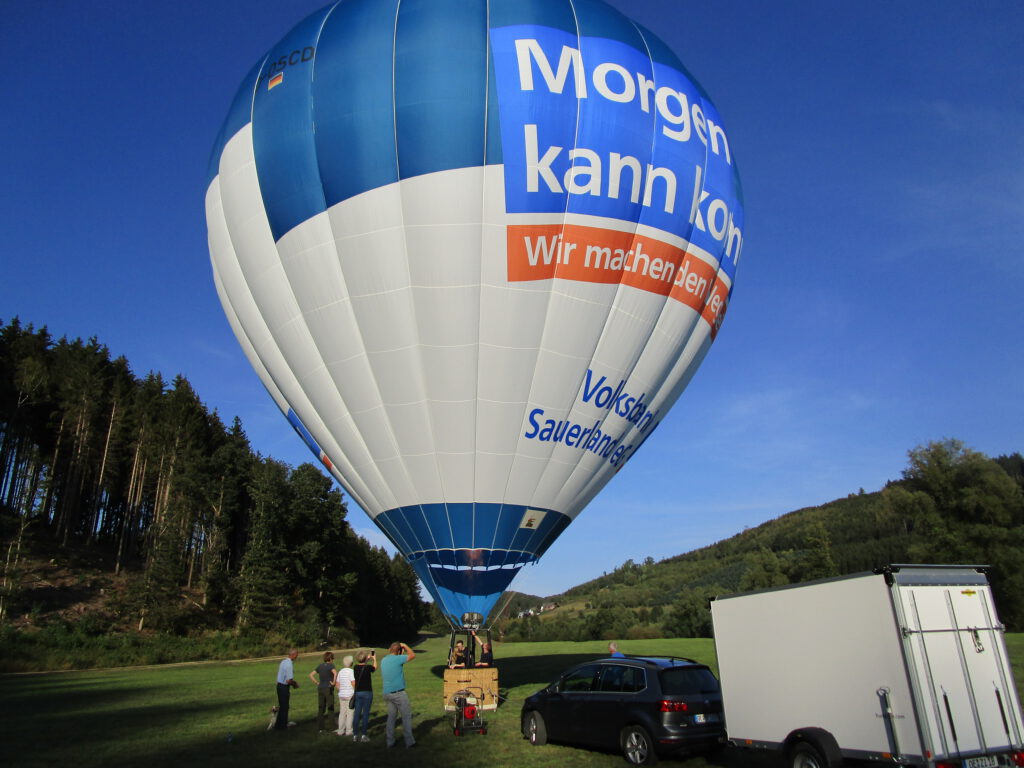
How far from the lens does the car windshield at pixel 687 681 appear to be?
8484mm

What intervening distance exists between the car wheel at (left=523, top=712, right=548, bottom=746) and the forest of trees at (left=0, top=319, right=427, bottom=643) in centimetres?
3423

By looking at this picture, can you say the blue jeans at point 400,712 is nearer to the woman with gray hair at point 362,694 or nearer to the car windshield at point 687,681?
the woman with gray hair at point 362,694

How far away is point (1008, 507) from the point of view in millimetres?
40531

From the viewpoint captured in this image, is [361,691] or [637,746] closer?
[637,746]

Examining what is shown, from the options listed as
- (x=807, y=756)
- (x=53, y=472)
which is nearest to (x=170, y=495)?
(x=53, y=472)

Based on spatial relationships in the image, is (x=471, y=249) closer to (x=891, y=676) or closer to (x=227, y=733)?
(x=227, y=733)

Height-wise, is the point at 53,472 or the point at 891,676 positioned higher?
the point at 53,472

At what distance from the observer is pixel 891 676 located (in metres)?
6.31

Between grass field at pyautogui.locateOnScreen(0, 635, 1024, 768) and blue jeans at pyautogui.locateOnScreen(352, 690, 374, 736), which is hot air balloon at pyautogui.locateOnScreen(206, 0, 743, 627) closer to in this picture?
grass field at pyautogui.locateOnScreen(0, 635, 1024, 768)

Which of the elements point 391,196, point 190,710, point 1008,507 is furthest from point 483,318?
point 1008,507

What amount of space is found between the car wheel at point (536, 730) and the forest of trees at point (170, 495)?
1348 inches

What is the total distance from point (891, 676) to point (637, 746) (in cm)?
335

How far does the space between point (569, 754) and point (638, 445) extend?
7.89 m

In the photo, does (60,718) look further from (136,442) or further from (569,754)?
(136,442)
